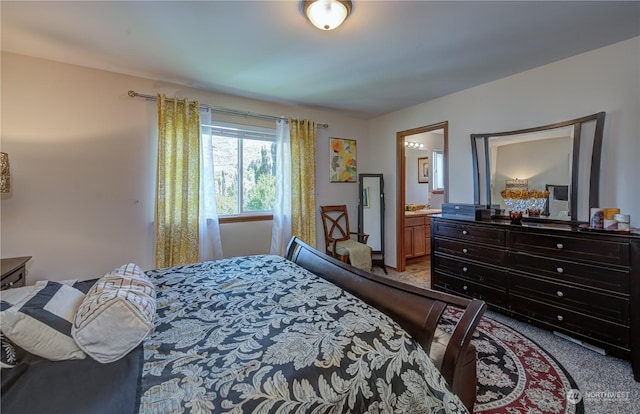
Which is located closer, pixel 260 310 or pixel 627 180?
pixel 260 310

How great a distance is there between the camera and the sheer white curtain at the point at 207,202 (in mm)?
3135

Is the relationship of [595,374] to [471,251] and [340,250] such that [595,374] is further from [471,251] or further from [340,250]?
[340,250]

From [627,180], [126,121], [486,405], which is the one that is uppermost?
[126,121]

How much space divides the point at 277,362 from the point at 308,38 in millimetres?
2277

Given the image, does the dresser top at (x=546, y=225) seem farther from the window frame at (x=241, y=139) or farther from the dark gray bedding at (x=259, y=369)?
the window frame at (x=241, y=139)

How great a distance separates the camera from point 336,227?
168 inches

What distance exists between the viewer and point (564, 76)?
2.57 m

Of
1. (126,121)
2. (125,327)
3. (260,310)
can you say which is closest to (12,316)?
(125,327)

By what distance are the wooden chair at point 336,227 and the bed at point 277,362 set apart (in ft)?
8.37

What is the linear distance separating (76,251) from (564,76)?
505 cm

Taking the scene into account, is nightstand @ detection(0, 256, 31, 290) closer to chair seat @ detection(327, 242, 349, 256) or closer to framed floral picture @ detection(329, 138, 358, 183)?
chair seat @ detection(327, 242, 349, 256)

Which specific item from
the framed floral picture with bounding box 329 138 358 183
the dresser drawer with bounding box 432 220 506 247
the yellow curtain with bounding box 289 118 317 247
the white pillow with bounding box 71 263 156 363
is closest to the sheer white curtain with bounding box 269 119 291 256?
the yellow curtain with bounding box 289 118 317 247

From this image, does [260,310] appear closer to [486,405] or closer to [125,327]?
[125,327]

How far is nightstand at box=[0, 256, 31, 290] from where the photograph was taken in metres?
1.83
